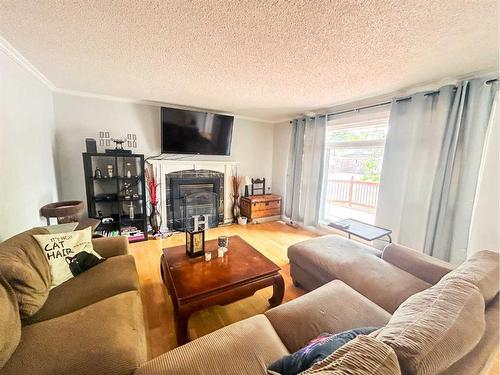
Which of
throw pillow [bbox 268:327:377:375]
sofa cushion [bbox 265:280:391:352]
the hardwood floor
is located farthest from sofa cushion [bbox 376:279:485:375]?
the hardwood floor

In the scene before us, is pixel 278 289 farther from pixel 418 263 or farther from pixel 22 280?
pixel 22 280

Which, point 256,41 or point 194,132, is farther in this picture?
point 194,132

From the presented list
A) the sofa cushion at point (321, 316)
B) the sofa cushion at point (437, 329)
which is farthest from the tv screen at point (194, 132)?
the sofa cushion at point (437, 329)

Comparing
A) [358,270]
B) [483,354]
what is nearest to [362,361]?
[483,354]

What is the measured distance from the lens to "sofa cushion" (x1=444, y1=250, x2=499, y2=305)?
85 cm

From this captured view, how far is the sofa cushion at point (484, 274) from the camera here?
853 mm

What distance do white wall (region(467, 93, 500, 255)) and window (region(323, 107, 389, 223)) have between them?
3.23ft

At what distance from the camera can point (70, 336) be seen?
0.94 meters

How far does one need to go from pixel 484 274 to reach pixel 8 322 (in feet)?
7.00

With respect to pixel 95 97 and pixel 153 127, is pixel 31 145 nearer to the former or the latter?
pixel 95 97

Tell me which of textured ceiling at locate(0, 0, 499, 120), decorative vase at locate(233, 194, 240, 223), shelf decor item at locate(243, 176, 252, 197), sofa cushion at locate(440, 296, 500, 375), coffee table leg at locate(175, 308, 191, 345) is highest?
textured ceiling at locate(0, 0, 499, 120)

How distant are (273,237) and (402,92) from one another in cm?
266

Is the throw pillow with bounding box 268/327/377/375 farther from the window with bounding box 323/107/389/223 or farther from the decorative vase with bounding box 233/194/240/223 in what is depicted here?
the decorative vase with bounding box 233/194/240/223

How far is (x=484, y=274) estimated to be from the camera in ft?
3.00
